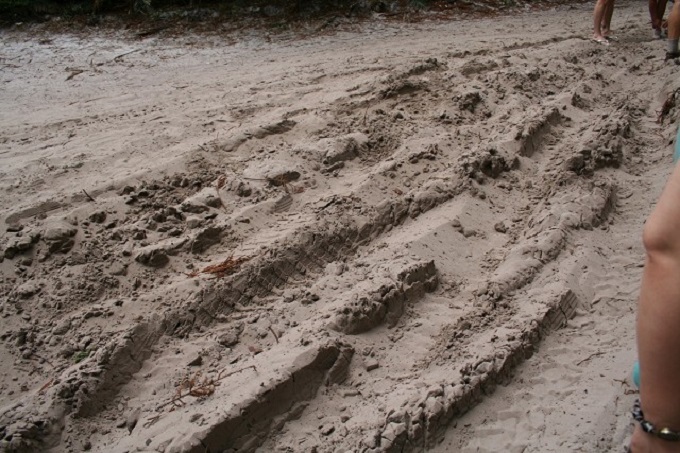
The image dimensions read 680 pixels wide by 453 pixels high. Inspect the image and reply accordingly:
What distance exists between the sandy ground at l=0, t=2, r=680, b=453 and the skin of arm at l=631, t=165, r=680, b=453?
3.09 ft

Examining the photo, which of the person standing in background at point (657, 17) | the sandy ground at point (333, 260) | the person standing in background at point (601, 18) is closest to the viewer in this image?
the sandy ground at point (333, 260)

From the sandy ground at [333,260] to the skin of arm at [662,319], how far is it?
3.09 ft

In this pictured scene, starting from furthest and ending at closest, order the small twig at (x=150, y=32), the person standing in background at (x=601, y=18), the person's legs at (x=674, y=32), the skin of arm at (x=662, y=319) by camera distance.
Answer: the small twig at (x=150, y=32) < the person standing in background at (x=601, y=18) < the person's legs at (x=674, y=32) < the skin of arm at (x=662, y=319)

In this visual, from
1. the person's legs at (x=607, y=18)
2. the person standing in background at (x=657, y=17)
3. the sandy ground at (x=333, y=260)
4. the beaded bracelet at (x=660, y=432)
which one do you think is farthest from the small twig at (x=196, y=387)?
the person standing in background at (x=657, y=17)

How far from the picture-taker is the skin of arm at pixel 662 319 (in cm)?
97

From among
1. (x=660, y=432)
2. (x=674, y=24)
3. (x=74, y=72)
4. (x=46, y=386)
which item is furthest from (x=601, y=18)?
(x=46, y=386)

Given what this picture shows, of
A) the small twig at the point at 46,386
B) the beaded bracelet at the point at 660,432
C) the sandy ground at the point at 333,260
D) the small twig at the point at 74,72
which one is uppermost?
the small twig at the point at 74,72

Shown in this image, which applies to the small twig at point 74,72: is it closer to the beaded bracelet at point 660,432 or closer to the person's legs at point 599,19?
the person's legs at point 599,19

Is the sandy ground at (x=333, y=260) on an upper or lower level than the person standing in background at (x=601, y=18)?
lower

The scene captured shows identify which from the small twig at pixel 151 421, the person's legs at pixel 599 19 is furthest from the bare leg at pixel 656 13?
the small twig at pixel 151 421

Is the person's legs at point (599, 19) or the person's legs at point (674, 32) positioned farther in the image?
the person's legs at point (599, 19)

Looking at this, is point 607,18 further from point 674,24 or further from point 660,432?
point 660,432

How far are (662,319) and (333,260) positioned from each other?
1.89 m

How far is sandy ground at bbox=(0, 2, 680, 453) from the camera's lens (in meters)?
2.04
